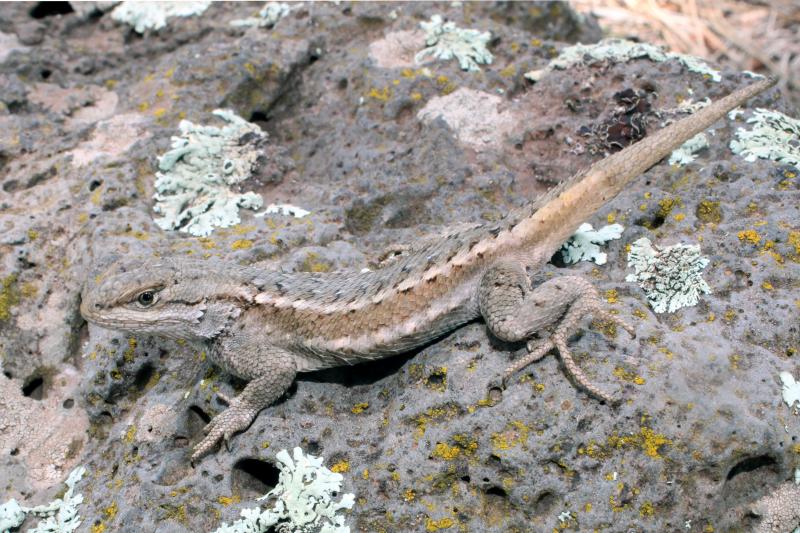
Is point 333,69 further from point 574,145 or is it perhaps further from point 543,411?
point 543,411

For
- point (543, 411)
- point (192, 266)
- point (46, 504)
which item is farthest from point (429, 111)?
point (46, 504)

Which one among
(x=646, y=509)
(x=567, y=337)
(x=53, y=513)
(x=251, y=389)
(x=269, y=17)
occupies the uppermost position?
(x=269, y=17)

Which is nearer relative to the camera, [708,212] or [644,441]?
[644,441]

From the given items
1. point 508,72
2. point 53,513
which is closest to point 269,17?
point 508,72

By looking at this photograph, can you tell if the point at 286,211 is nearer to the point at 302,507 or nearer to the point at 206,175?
the point at 206,175

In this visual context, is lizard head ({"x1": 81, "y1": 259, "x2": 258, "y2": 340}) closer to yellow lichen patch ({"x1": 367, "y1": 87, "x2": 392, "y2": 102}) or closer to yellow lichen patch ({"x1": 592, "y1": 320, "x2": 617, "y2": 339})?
yellow lichen patch ({"x1": 592, "y1": 320, "x2": 617, "y2": 339})

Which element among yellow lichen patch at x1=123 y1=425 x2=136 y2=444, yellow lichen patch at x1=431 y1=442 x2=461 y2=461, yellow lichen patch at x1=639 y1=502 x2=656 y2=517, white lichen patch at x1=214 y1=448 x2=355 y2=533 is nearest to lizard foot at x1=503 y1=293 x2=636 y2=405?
yellow lichen patch at x1=431 y1=442 x2=461 y2=461

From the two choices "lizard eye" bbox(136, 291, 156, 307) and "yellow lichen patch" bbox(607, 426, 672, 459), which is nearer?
"yellow lichen patch" bbox(607, 426, 672, 459)
